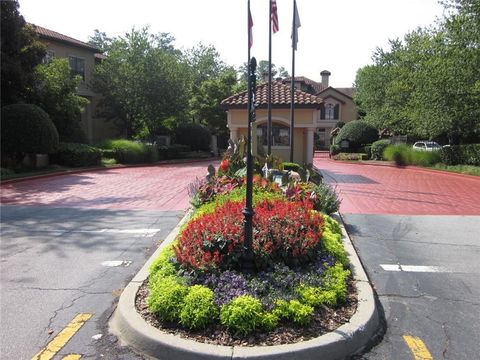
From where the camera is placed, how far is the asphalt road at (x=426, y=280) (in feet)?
12.8

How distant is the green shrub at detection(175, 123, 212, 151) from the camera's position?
35.5 meters

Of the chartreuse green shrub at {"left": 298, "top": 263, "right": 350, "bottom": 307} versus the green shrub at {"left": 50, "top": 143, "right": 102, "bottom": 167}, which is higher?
the green shrub at {"left": 50, "top": 143, "right": 102, "bottom": 167}

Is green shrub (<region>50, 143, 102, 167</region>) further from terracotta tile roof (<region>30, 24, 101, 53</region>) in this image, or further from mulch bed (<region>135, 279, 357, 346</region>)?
mulch bed (<region>135, 279, 357, 346</region>)

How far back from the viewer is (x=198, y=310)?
3838 millimetres

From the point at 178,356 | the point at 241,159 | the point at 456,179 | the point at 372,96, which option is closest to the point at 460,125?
the point at 456,179

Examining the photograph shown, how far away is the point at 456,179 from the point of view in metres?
20.5

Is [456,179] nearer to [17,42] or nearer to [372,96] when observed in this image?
[372,96]

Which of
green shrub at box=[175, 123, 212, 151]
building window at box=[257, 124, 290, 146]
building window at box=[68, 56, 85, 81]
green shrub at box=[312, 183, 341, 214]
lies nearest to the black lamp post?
green shrub at box=[312, 183, 341, 214]

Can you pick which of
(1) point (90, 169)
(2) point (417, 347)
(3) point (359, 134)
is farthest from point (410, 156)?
(2) point (417, 347)

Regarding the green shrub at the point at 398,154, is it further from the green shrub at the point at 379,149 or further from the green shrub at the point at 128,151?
the green shrub at the point at 128,151

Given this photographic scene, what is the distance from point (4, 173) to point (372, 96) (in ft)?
98.3

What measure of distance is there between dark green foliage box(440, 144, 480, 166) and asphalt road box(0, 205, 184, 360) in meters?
19.5

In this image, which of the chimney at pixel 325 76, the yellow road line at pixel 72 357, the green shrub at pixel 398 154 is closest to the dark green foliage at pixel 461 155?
the green shrub at pixel 398 154

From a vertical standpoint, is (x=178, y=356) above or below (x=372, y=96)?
below
